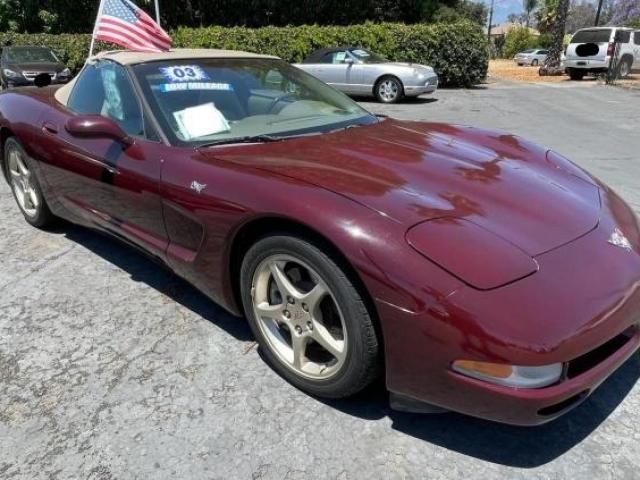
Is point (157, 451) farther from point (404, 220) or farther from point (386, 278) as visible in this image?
point (404, 220)

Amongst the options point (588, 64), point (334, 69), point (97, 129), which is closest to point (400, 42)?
point (334, 69)

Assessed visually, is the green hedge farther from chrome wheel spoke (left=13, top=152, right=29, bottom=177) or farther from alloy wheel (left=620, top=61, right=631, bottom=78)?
chrome wheel spoke (left=13, top=152, right=29, bottom=177)

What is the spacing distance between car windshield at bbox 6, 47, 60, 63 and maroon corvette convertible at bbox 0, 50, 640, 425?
41.6 feet

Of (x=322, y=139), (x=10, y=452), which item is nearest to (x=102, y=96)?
(x=322, y=139)

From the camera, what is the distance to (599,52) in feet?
62.6

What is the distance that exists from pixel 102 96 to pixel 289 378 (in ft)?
7.04

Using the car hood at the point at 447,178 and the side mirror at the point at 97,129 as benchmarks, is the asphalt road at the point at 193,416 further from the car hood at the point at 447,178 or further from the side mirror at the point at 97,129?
the side mirror at the point at 97,129

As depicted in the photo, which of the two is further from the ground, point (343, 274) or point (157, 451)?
point (343, 274)

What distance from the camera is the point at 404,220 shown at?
201 cm

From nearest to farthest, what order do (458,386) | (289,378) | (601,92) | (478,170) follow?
(458,386)
(289,378)
(478,170)
(601,92)

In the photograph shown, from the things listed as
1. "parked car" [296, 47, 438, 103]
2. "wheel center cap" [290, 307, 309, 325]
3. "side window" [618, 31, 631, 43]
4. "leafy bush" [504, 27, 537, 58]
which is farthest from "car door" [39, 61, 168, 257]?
"leafy bush" [504, 27, 537, 58]

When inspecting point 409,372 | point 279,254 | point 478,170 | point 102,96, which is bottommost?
point 409,372

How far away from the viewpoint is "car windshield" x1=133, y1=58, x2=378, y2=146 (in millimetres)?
2908

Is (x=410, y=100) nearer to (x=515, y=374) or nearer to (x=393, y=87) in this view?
(x=393, y=87)
